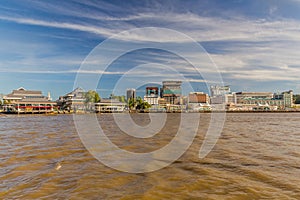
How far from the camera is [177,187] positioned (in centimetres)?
447

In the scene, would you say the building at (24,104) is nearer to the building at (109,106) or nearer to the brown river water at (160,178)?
the building at (109,106)

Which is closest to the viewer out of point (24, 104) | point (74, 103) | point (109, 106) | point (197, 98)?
point (24, 104)

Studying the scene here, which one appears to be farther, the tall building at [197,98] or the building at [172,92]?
the building at [172,92]

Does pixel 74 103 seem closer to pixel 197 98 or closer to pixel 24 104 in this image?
pixel 24 104

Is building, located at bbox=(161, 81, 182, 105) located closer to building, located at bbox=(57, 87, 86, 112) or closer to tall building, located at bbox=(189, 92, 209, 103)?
tall building, located at bbox=(189, 92, 209, 103)

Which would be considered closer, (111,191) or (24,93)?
(111,191)

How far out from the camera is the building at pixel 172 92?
170875 mm

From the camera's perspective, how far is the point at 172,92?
181 meters

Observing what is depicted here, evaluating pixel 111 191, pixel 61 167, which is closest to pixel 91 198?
pixel 111 191

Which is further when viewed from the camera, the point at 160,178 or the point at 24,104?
the point at 24,104

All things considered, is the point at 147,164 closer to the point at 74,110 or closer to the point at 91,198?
the point at 91,198

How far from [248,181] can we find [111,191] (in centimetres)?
288

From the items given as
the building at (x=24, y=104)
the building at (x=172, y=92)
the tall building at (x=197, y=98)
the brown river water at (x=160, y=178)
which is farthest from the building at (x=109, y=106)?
the brown river water at (x=160, y=178)

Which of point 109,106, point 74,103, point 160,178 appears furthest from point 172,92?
point 160,178
